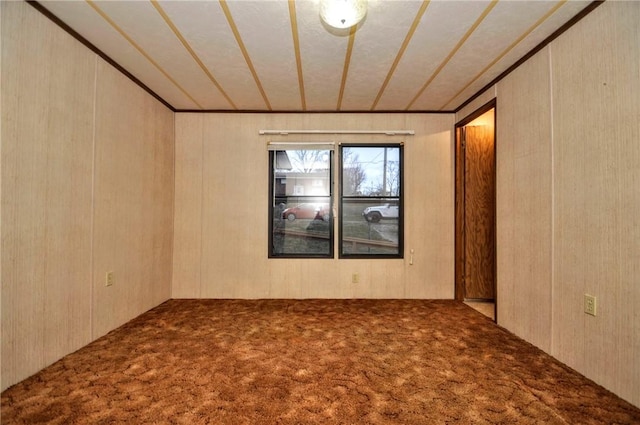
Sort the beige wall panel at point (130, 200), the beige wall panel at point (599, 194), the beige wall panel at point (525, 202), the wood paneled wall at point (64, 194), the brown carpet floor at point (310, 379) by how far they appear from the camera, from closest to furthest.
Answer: the brown carpet floor at point (310, 379), the beige wall panel at point (599, 194), the wood paneled wall at point (64, 194), the beige wall panel at point (525, 202), the beige wall panel at point (130, 200)

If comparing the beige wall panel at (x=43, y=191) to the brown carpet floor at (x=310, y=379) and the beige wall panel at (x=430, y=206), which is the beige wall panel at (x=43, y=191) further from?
the beige wall panel at (x=430, y=206)

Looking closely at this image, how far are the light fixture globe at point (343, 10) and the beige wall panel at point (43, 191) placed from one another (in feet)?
6.18

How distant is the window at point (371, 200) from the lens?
360cm

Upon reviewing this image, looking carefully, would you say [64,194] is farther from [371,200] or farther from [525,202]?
[525,202]

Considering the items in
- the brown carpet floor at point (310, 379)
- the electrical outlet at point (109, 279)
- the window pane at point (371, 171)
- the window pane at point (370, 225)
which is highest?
the window pane at point (371, 171)

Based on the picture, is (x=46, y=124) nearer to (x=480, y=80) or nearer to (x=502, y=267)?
(x=480, y=80)

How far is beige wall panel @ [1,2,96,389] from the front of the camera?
1.63 metres

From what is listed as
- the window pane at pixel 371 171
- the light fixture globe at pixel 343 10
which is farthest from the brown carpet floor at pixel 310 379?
the light fixture globe at pixel 343 10

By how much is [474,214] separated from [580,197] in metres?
1.63

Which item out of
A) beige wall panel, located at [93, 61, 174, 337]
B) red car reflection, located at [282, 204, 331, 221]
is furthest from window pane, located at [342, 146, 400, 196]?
beige wall panel, located at [93, 61, 174, 337]

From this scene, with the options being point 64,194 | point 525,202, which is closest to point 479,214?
point 525,202

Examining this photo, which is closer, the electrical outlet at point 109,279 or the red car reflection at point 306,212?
the electrical outlet at point 109,279

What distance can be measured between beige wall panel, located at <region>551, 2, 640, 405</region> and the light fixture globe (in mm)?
1508

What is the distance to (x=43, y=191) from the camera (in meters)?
1.83
